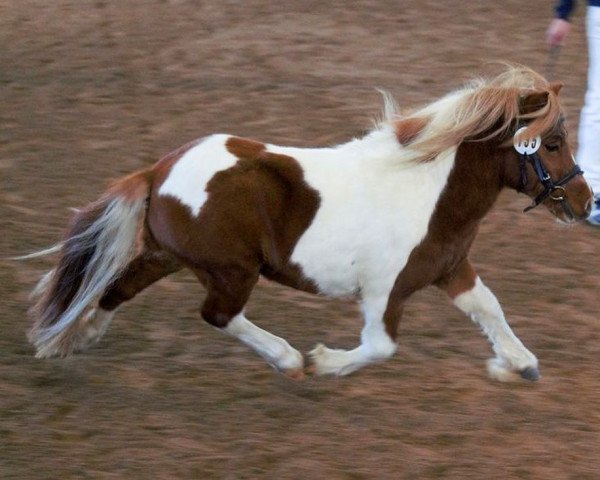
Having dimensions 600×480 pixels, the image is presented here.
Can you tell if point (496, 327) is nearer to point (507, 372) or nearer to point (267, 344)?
point (507, 372)

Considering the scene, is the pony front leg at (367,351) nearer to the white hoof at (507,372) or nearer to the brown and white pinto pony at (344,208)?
the brown and white pinto pony at (344,208)

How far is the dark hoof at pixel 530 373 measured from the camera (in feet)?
14.3

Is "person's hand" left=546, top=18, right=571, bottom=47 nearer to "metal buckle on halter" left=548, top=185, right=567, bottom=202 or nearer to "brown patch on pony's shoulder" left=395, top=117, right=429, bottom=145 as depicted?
"metal buckle on halter" left=548, top=185, right=567, bottom=202

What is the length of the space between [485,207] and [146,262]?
142 centimetres

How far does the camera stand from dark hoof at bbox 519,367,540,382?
4.34 m

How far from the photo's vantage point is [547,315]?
518 centimetres

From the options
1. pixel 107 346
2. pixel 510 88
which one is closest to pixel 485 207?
pixel 510 88

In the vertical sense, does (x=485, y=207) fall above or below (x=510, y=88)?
below

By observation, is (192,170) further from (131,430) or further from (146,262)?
(131,430)

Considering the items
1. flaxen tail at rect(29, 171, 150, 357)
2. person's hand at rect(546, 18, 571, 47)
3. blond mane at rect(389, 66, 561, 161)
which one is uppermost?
blond mane at rect(389, 66, 561, 161)

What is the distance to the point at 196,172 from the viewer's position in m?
4.04

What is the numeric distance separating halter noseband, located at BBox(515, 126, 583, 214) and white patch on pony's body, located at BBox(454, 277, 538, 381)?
1.47 feet

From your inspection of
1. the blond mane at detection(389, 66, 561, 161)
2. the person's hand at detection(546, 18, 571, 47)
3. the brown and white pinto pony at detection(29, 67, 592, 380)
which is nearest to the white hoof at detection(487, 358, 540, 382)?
the brown and white pinto pony at detection(29, 67, 592, 380)

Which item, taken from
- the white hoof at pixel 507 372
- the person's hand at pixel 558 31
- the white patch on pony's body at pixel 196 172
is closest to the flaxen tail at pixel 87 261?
the white patch on pony's body at pixel 196 172
